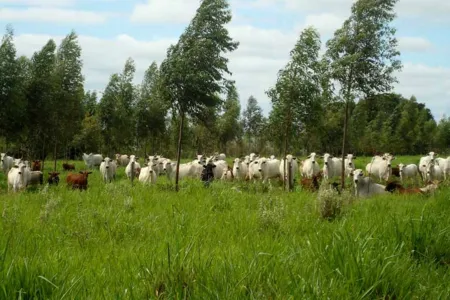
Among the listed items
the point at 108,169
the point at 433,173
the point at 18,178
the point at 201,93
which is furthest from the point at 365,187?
the point at 108,169

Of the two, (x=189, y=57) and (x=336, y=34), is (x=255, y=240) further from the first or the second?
(x=336, y=34)

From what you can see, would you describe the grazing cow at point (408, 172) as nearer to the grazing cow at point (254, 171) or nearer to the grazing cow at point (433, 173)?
the grazing cow at point (433, 173)

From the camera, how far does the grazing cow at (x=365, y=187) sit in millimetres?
16750

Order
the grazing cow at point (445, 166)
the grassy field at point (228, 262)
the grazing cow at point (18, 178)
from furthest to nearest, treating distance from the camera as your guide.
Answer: the grazing cow at point (445, 166) → the grazing cow at point (18, 178) → the grassy field at point (228, 262)

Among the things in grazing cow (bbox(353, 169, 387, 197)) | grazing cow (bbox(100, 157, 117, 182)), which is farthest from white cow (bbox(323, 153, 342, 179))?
grazing cow (bbox(100, 157, 117, 182))

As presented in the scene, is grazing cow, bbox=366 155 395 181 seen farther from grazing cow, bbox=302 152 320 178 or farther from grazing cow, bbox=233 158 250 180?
grazing cow, bbox=233 158 250 180

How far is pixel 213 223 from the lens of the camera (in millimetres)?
7422

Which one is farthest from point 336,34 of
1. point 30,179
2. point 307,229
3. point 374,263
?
point 374,263

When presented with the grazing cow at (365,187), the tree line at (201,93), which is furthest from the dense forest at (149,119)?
the grazing cow at (365,187)

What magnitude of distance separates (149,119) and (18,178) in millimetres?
27697

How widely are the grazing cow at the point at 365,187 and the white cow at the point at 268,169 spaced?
7.33 meters

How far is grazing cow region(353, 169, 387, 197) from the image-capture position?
55.0ft

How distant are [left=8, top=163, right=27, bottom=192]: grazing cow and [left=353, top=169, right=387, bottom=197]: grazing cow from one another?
45.8ft

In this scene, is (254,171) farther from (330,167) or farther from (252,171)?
(330,167)
